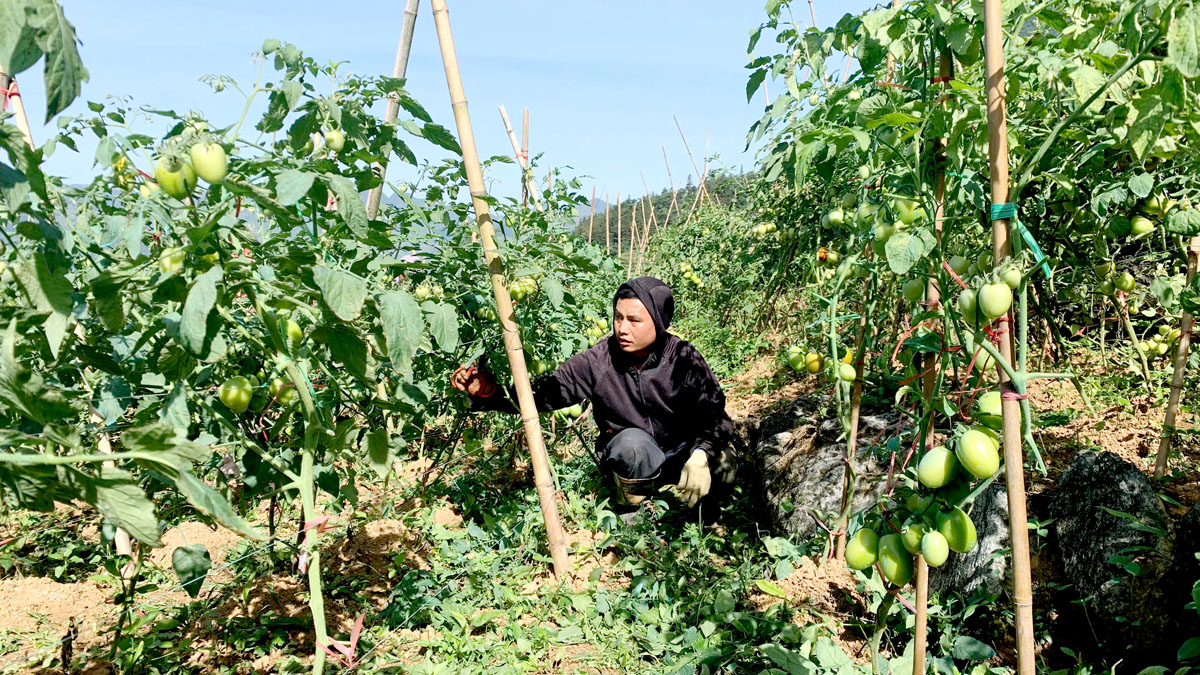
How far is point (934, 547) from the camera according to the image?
983 millimetres

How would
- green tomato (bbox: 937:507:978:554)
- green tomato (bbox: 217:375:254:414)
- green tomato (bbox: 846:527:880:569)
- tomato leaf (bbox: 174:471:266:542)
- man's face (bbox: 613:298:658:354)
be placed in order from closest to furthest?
1. tomato leaf (bbox: 174:471:266:542)
2. green tomato (bbox: 937:507:978:554)
3. green tomato (bbox: 846:527:880:569)
4. green tomato (bbox: 217:375:254:414)
5. man's face (bbox: 613:298:658:354)

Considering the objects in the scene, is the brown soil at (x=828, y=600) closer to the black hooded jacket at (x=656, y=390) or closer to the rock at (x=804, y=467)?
the rock at (x=804, y=467)

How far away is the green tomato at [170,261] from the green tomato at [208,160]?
116 millimetres

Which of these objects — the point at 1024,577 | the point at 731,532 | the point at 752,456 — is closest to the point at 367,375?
the point at 1024,577

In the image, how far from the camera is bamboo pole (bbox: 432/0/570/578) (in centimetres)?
184

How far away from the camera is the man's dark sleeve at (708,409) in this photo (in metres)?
2.76

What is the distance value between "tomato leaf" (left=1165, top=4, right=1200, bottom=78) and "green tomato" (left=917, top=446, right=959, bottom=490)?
1.69 ft

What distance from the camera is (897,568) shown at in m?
1.08

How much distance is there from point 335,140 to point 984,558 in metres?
1.84

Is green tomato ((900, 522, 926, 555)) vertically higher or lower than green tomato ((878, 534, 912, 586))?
higher

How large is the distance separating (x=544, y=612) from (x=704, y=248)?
5.00 meters

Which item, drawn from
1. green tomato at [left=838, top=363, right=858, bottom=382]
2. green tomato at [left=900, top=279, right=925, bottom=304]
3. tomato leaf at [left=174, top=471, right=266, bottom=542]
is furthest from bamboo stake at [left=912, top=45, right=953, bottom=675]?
tomato leaf at [left=174, top=471, right=266, bottom=542]

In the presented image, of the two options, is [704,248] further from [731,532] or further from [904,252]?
[904,252]

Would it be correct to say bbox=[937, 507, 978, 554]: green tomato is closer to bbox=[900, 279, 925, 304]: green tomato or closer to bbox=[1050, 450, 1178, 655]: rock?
bbox=[900, 279, 925, 304]: green tomato
